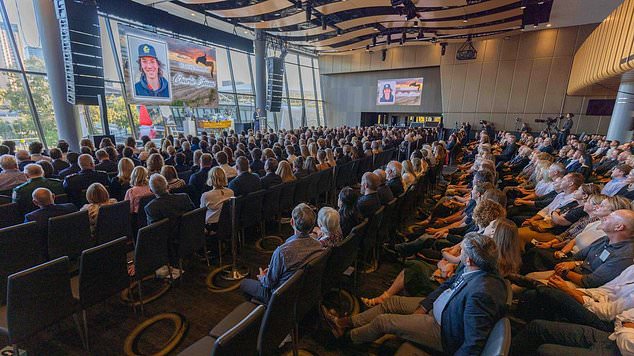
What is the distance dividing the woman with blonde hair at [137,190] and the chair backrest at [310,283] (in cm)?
246

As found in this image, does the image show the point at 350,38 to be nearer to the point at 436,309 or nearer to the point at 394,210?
the point at 394,210

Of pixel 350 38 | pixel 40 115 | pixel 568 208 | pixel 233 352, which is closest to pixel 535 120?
pixel 350 38

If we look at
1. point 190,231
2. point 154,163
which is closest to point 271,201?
point 190,231

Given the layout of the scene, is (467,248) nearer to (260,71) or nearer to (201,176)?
(201,176)

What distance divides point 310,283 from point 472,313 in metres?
1.02

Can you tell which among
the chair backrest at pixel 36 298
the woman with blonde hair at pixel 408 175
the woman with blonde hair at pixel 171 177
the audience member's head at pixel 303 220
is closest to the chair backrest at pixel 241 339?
the audience member's head at pixel 303 220

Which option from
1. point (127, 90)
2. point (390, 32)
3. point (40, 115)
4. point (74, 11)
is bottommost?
point (40, 115)

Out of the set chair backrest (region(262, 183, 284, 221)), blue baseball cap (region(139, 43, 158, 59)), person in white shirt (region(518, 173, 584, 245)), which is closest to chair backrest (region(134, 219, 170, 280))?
chair backrest (region(262, 183, 284, 221))

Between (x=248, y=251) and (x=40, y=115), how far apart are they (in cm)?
828

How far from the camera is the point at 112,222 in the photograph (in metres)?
2.98

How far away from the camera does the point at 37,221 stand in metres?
2.59

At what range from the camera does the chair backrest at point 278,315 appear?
5.07 feet

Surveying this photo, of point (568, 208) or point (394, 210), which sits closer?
point (568, 208)

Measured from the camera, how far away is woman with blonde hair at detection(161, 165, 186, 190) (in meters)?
3.51
